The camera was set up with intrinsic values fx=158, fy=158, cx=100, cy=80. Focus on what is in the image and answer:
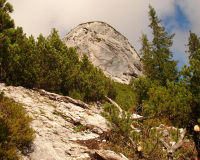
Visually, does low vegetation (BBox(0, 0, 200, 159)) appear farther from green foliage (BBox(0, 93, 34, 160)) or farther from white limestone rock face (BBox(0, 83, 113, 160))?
white limestone rock face (BBox(0, 83, 113, 160))

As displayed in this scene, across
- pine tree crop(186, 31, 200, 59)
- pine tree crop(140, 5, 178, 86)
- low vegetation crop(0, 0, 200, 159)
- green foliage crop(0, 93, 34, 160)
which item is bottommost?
green foliage crop(0, 93, 34, 160)

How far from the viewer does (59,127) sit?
623cm

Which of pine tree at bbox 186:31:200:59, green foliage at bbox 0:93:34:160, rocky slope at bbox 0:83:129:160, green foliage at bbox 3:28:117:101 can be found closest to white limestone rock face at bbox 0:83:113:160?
rocky slope at bbox 0:83:129:160

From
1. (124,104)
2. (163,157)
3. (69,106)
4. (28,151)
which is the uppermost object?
Result: (124,104)

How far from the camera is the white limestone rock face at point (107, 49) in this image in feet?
138

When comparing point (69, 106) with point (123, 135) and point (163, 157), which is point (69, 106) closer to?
point (123, 135)

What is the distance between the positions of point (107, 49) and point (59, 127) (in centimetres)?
4100

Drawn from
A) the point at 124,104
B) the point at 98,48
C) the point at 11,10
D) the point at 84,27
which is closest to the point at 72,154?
the point at 11,10

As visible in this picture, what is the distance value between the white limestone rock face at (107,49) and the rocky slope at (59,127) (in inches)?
1246

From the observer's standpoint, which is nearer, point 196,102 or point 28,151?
point 28,151

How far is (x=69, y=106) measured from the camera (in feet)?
26.6

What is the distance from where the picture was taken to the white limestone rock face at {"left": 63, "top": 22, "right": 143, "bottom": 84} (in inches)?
1651

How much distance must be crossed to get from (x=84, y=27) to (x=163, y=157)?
48656 millimetres

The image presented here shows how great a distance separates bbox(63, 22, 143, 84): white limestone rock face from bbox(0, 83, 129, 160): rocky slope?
31.6 meters
